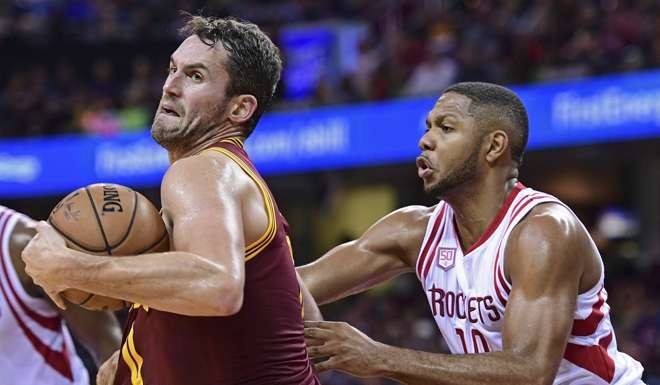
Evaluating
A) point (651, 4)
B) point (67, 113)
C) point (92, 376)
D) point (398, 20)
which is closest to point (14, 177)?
point (67, 113)

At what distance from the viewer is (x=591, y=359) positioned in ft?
12.1

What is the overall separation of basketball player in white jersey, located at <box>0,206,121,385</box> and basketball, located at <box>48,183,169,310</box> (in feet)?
4.78

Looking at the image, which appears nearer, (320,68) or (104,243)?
(104,243)

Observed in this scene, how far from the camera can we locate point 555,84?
10.9 m

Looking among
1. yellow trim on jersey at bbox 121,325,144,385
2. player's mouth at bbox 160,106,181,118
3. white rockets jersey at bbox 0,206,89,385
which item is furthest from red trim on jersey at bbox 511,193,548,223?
white rockets jersey at bbox 0,206,89,385

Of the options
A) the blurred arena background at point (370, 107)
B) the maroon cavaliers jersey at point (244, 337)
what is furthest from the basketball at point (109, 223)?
the blurred arena background at point (370, 107)

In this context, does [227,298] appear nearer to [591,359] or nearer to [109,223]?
[109,223]

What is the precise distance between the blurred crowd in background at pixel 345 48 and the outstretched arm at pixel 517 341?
7334mm

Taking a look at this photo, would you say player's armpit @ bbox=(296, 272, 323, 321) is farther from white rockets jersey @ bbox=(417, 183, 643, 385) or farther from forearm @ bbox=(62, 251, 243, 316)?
forearm @ bbox=(62, 251, 243, 316)

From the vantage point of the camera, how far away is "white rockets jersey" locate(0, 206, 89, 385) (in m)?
4.40

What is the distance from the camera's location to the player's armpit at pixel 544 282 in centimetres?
343

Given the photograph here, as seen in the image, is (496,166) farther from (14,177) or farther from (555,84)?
(14,177)

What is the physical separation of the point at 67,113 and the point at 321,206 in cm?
386

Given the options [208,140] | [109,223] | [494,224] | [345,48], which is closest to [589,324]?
[494,224]
